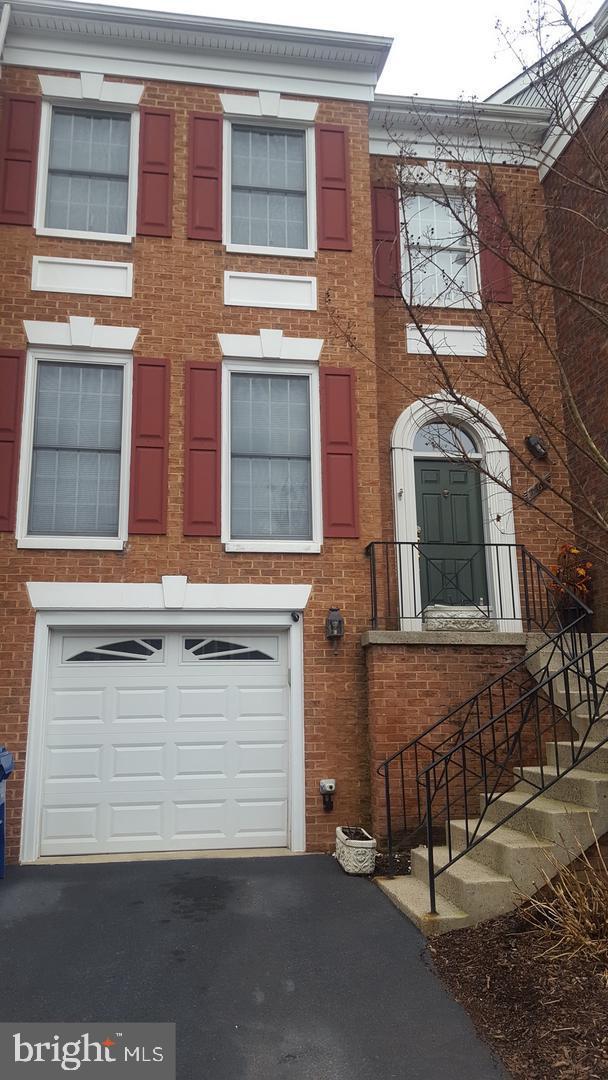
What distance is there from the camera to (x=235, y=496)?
8227 millimetres

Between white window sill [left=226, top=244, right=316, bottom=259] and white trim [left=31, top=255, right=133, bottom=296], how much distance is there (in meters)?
1.17

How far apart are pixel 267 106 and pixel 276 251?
177 cm

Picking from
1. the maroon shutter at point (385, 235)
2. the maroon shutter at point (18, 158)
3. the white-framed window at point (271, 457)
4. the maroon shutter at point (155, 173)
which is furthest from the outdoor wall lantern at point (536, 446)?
the maroon shutter at point (18, 158)

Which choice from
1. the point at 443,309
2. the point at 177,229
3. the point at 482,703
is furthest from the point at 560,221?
the point at 482,703

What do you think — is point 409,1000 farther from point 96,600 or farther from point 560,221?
point 560,221

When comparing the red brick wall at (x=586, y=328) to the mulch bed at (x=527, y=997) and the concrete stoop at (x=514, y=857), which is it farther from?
the mulch bed at (x=527, y=997)

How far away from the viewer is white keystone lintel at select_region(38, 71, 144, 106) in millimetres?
8625

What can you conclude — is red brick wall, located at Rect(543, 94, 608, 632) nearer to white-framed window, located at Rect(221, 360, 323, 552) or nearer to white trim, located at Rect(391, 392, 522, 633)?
white trim, located at Rect(391, 392, 522, 633)

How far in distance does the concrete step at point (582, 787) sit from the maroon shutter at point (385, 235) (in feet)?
18.8

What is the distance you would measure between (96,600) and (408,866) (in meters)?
3.72

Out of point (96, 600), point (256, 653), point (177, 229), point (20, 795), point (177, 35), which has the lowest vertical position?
point (20, 795)

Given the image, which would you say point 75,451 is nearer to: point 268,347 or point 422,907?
point 268,347

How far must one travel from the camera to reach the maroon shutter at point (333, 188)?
885cm

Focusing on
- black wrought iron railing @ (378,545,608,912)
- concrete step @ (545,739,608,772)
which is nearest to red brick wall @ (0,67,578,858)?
black wrought iron railing @ (378,545,608,912)
